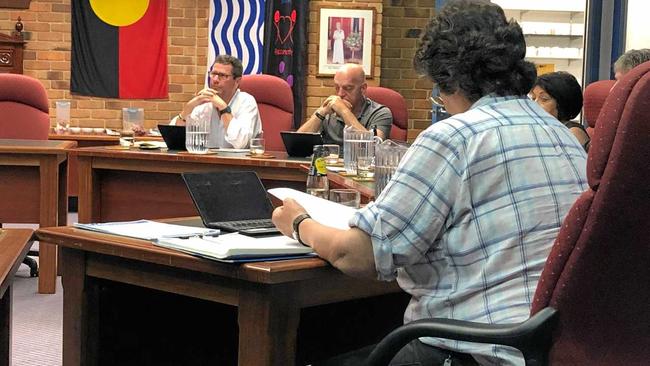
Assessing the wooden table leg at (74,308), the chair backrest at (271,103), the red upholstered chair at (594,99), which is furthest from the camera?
the chair backrest at (271,103)

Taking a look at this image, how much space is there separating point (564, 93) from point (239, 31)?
4.06m

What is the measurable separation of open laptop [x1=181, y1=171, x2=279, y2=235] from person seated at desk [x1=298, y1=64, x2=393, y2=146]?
2698mm

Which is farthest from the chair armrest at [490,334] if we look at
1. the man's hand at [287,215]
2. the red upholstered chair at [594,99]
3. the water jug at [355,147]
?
the red upholstered chair at [594,99]

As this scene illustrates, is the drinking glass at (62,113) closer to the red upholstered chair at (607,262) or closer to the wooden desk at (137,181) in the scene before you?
the wooden desk at (137,181)

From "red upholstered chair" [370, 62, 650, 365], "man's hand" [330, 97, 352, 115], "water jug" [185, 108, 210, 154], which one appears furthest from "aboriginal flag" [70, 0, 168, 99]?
"red upholstered chair" [370, 62, 650, 365]

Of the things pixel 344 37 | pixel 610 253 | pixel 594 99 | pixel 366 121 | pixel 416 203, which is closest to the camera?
pixel 610 253

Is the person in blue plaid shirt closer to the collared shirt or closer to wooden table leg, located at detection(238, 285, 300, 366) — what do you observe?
wooden table leg, located at detection(238, 285, 300, 366)

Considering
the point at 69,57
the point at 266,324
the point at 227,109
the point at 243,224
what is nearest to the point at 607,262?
the point at 266,324

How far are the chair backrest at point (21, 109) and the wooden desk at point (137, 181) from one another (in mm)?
1088

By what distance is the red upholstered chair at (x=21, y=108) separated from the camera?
5129 millimetres

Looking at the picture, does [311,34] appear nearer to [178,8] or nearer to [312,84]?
[312,84]

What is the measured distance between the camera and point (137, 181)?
4250 millimetres

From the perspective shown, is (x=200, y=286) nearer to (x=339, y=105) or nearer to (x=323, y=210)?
(x=323, y=210)

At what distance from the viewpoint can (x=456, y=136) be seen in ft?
4.68
